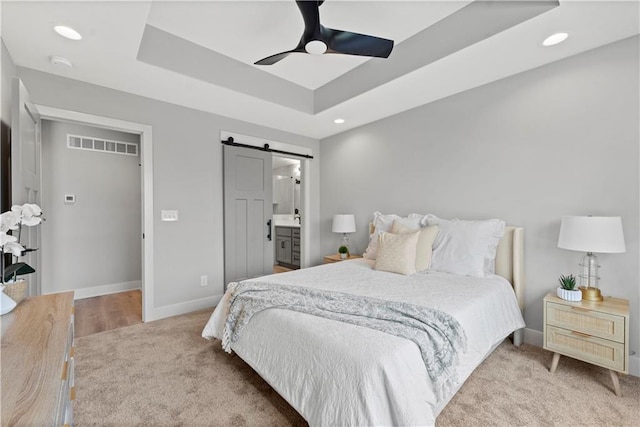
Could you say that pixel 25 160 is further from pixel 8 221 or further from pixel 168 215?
pixel 168 215

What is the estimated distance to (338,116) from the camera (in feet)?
12.4

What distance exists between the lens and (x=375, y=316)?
63.7 inches

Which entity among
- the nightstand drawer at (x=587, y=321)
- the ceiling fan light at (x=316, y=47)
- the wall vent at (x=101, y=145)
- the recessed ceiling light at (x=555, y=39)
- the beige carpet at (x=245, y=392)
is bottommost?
the beige carpet at (x=245, y=392)

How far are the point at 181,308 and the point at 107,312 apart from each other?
953 millimetres

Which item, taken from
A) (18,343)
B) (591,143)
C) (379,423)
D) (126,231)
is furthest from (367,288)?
(126,231)

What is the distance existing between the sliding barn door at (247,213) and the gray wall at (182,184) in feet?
0.39

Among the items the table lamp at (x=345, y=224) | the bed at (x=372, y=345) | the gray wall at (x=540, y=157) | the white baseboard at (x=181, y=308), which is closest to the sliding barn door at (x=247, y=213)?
the white baseboard at (x=181, y=308)

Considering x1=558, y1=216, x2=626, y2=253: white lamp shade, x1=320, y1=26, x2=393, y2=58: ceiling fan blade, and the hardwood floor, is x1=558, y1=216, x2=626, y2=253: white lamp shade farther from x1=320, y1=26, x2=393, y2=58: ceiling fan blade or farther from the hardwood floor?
the hardwood floor

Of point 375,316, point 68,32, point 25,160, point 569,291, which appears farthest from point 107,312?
point 569,291

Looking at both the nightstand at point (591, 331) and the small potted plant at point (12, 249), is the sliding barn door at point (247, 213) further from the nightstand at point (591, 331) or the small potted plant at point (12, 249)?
the nightstand at point (591, 331)

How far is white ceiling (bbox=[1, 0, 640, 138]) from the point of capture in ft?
6.18

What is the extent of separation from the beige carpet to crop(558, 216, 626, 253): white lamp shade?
0.94 metres

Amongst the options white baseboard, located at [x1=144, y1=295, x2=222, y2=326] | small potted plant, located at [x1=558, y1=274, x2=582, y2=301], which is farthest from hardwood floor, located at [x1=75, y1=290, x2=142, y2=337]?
small potted plant, located at [x1=558, y1=274, x2=582, y2=301]

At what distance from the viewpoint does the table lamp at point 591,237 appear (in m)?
1.93
